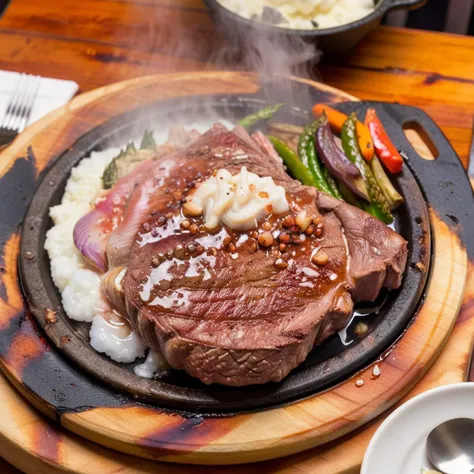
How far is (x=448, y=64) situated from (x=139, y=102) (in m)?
3.04

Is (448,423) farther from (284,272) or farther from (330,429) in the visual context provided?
(284,272)

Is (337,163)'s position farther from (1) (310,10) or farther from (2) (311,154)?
(1) (310,10)

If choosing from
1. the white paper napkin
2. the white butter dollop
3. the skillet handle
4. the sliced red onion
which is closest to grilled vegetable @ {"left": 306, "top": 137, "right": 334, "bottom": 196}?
the skillet handle

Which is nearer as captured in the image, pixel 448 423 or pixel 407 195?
pixel 448 423

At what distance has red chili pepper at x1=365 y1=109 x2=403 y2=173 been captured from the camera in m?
4.27

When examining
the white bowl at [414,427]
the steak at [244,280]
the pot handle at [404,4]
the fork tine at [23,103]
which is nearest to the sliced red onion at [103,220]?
the steak at [244,280]

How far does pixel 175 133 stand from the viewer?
4246mm

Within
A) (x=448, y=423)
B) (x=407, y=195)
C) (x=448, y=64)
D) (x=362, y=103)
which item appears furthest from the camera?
(x=448, y=64)

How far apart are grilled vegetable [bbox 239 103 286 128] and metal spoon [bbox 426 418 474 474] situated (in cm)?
260

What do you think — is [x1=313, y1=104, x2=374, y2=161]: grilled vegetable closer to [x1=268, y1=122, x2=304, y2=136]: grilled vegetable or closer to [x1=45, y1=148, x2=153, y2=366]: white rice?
[x1=268, y1=122, x2=304, y2=136]: grilled vegetable

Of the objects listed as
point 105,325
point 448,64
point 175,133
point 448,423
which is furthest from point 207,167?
point 448,64

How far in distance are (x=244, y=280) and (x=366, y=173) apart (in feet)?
4.86

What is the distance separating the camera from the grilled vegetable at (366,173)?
4.11m

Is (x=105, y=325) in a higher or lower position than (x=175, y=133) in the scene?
lower
